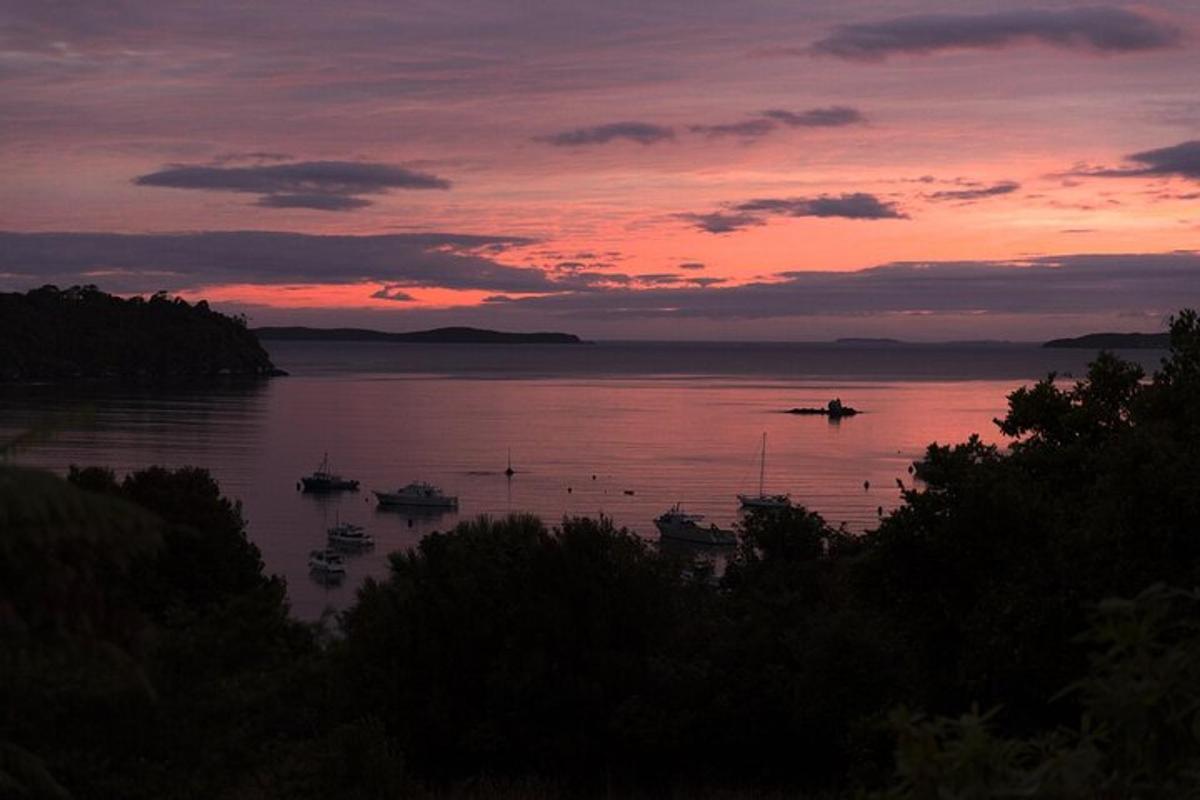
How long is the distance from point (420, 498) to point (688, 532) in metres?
23.2

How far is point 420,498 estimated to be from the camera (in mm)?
93688

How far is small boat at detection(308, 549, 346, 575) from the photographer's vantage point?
232 feet

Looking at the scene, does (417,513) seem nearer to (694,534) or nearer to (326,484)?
(326,484)

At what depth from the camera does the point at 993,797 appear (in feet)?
13.1

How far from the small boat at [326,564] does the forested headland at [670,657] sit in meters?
45.9

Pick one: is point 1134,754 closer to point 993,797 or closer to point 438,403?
point 993,797

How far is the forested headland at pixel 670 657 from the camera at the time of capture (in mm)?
5148

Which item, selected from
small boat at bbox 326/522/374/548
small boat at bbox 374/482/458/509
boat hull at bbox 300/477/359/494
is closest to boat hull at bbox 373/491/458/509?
small boat at bbox 374/482/458/509

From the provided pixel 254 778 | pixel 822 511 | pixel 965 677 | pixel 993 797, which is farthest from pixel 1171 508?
pixel 822 511

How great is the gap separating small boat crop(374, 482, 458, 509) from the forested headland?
6712 cm

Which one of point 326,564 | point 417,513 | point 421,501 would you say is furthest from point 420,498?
point 326,564

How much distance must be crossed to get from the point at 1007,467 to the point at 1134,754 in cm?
1337

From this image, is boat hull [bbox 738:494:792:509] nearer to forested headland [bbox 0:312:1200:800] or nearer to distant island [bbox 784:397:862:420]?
forested headland [bbox 0:312:1200:800]

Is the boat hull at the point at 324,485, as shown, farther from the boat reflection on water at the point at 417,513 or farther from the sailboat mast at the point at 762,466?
the sailboat mast at the point at 762,466
